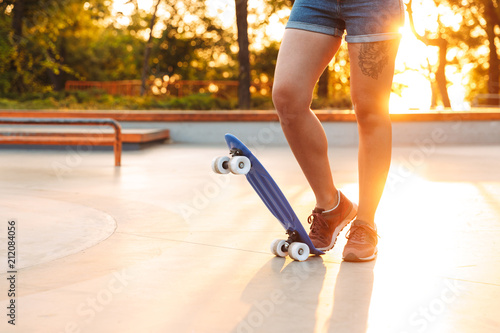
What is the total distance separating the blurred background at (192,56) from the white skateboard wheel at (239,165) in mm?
1594

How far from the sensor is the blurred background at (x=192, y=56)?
17.8m

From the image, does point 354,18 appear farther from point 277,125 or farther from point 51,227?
point 277,125

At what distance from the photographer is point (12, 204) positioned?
16.4ft

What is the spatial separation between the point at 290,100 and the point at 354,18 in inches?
18.7

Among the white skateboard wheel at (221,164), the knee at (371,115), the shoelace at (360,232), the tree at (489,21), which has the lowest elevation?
the shoelace at (360,232)

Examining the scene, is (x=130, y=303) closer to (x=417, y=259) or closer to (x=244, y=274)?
(x=244, y=274)

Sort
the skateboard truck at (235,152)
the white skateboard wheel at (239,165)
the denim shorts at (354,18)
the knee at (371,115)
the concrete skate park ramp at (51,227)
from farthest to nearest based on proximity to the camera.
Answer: the concrete skate park ramp at (51,227), the knee at (371,115), the denim shorts at (354,18), the skateboard truck at (235,152), the white skateboard wheel at (239,165)

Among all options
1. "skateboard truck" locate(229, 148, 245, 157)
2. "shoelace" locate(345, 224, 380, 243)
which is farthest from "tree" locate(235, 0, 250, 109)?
"skateboard truck" locate(229, 148, 245, 157)

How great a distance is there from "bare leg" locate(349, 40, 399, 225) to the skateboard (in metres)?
0.33

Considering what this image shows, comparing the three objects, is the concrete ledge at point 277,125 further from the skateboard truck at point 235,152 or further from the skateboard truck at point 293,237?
the skateboard truck at point 235,152

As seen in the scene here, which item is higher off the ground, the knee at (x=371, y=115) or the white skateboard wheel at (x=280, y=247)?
the knee at (x=371, y=115)

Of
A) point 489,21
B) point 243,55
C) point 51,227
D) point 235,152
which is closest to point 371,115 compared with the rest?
point 235,152

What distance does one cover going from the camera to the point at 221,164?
301 cm

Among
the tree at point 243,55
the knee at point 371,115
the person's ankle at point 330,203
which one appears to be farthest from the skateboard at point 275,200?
the tree at point 243,55
